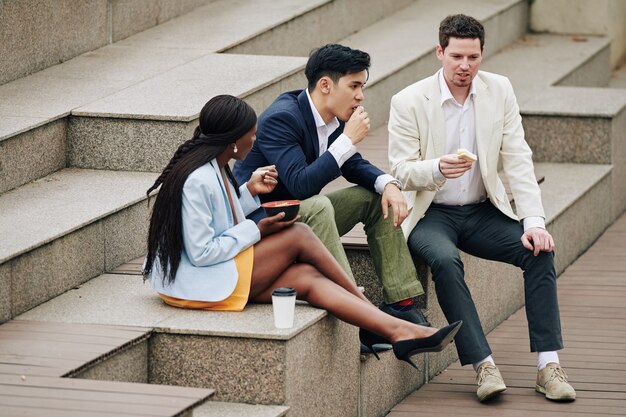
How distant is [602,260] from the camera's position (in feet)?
28.9

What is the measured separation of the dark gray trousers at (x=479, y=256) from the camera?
613 cm

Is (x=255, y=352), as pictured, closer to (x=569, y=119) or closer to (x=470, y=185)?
(x=470, y=185)

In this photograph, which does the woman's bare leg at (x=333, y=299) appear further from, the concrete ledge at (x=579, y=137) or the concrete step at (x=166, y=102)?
the concrete ledge at (x=579, y=137)

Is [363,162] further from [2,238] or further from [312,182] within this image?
[2,238]

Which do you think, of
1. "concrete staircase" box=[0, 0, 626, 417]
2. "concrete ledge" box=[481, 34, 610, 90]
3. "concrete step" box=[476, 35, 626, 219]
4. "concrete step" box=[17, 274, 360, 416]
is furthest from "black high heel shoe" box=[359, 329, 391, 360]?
"concrete ledge" box=[481, 34, 610, 90]

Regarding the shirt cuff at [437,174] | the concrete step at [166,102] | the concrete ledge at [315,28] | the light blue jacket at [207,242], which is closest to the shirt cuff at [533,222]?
the shirt cuff at [437,174]

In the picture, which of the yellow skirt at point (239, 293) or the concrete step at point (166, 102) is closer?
the yellow skirt at point (239, 293)

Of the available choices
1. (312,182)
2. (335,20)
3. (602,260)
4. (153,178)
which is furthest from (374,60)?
(312,182)

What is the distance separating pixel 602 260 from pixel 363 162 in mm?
3071

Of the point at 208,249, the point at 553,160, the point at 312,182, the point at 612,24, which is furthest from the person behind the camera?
the point at 612,24

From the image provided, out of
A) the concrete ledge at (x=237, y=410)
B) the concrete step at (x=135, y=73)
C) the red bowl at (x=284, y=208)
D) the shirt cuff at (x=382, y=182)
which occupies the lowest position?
the concrete ledge at (x=237, y=410)

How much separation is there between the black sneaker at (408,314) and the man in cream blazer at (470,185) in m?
0.14

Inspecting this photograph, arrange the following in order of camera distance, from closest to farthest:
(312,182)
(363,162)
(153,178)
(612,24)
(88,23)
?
(312,182), (363,162), (153,178), (88,23), (612,24)

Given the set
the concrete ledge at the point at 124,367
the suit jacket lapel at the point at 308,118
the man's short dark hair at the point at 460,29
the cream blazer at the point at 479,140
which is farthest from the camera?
the cream blazer at the point at 479,140
